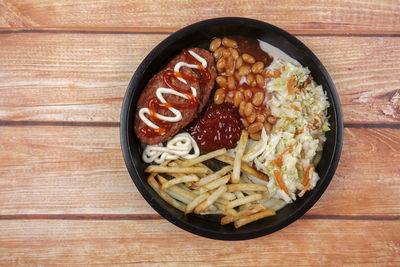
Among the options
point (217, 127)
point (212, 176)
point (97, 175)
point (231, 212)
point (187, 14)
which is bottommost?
point (97, 175)

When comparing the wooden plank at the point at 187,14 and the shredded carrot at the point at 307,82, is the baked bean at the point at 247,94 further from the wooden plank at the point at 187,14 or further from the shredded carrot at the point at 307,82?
the wooden plank at the point at 187,14

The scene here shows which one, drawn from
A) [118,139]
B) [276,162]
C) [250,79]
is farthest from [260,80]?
[118,139]

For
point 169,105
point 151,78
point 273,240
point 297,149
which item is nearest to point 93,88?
point 151,78

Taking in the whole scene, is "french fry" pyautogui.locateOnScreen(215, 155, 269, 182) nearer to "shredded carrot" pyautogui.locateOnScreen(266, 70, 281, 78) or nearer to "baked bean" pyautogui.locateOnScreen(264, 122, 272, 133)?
"baked bean" pyautogui.locateOnScreen(264, 122, 272, 133)

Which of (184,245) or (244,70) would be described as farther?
(184,245)

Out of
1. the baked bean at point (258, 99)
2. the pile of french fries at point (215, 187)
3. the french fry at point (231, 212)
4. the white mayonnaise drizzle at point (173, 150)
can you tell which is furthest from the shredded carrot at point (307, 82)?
the french fry at point (231, 212)

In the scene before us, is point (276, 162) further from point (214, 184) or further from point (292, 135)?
point (214, 184)
